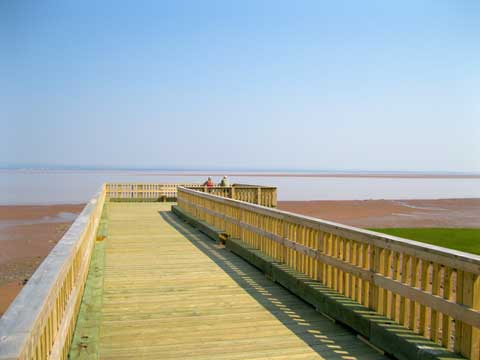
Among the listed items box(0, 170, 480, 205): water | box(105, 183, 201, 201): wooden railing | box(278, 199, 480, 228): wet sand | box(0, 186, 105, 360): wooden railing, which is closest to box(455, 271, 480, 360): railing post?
box(0, 186, 105, 360): wooden railing

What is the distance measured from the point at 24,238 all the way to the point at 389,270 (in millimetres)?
20960

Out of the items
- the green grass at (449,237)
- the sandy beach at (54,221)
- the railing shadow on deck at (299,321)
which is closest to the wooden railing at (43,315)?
the railing shadow on deck at (299,321)

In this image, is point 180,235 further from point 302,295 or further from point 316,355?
point 316,355

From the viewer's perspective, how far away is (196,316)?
5.68 metres

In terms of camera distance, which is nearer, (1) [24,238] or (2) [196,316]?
(2) [196,316]

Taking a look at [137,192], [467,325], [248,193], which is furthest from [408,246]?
[137,192]

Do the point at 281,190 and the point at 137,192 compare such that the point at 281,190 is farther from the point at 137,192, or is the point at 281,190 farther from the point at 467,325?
the point at 467,325

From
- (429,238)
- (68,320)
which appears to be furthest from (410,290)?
(429,238)

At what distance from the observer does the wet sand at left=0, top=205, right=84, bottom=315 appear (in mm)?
14477

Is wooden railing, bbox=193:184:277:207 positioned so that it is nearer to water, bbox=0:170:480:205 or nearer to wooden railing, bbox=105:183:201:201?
wooden railing, bbox=105:183:201:201

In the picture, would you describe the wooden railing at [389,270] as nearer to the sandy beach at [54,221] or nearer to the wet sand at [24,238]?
the wet sand at [24,238]

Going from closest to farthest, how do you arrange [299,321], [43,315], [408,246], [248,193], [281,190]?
[43,315] < [408,246] < [299,321] < [248,193] < [281,190]

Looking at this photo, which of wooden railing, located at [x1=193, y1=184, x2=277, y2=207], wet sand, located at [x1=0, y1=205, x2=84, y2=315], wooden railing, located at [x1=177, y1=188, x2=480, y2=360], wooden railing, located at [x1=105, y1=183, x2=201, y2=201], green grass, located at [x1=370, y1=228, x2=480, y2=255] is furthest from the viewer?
wooden railing, located at [x1=105, y1=183, x2=201, y2=201]

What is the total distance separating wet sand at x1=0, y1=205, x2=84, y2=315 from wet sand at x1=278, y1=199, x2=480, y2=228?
53.8ft
